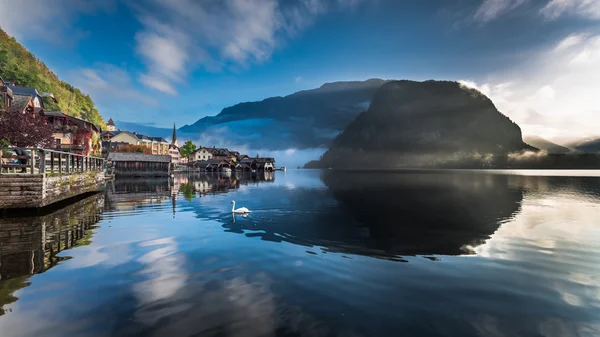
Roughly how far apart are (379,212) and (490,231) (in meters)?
9.01

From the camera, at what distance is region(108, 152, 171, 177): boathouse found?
306 feet

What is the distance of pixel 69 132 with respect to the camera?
71938mm

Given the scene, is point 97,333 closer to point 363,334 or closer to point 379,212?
point 363,334

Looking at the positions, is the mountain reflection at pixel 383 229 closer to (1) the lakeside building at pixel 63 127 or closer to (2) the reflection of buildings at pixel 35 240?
(2) the reflection of buildings at pixel 35 240

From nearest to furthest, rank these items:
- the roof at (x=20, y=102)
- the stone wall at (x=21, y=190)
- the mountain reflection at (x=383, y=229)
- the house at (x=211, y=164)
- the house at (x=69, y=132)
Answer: the mountain reflection at (x=383, y=229) < the stone wall at (x=21, y=190) < the roof at (x=20, y=102) < the house at (x=69, y=132) < the house at (x=211, y=164)

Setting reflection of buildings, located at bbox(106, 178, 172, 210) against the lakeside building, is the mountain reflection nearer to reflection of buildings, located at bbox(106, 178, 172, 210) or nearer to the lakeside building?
reflection of buildings, located at bbox(106, 178, 172, 210)

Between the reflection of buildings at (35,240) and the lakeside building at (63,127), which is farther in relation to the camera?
the lakeside building at (63,127)

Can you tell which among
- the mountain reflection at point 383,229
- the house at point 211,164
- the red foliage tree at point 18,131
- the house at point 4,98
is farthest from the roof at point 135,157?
the mountain reflection at point 383,229

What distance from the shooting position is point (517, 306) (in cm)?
795

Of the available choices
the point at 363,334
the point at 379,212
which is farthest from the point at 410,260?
the point at 379,212

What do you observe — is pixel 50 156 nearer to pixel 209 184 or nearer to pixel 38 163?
pixel 38 163

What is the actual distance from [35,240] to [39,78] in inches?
6036

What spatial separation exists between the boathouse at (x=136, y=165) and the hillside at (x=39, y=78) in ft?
99.0

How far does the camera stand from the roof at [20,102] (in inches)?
1988
